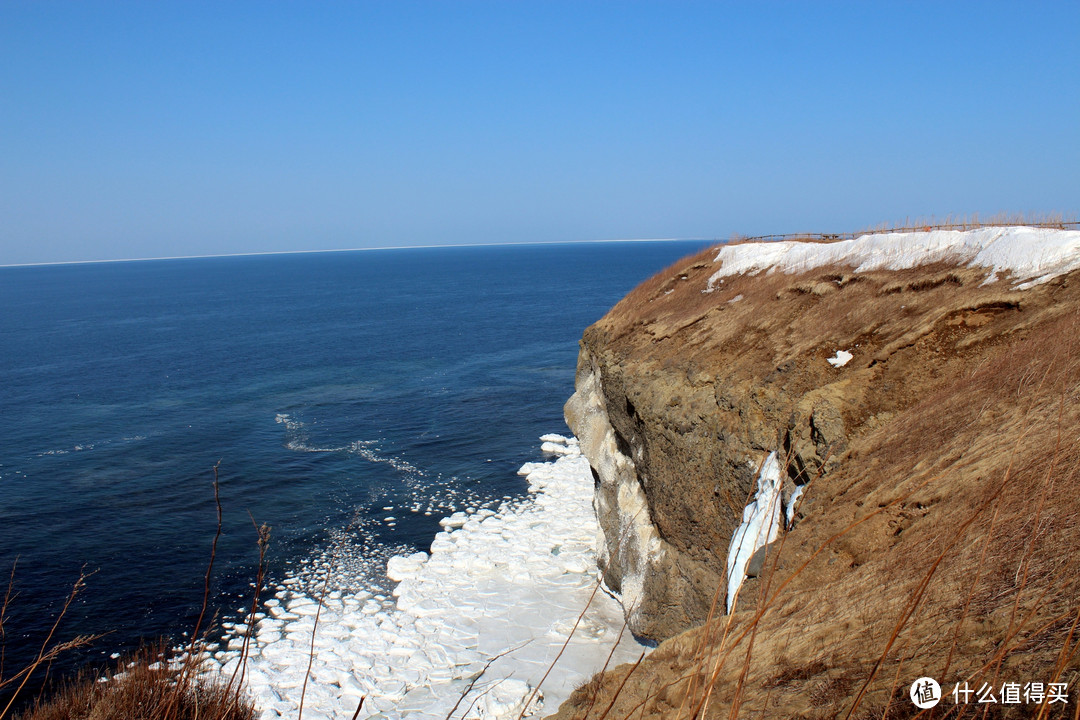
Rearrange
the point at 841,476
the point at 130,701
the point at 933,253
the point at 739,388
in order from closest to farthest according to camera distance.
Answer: the point at 130,701 → the point at 841,476 → the point at 739,388 → the point at 933,253

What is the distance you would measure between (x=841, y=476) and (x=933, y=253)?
10298 millimetres

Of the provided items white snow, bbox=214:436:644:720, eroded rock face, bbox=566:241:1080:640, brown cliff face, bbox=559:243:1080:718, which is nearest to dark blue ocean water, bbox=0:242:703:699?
white snow, bbox=214:436:644:720

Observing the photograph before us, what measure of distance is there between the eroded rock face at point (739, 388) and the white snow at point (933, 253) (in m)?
0.59

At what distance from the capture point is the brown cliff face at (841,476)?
6332 millimetres

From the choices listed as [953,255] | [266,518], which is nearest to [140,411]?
[266,518]

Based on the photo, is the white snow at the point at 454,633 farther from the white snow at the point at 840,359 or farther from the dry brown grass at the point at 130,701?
the white snow at the point at 840,359

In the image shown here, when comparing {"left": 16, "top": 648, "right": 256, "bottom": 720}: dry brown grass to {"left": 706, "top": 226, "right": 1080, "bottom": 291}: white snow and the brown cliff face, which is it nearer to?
the brown cliff face

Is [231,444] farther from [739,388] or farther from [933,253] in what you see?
[933,253]

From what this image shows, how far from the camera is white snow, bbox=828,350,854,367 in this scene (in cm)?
1728

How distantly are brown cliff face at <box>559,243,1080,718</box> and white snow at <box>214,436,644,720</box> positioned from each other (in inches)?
109

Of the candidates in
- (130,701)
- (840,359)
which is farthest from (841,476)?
(130,701)

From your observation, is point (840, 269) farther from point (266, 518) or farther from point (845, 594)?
point (266, 518)

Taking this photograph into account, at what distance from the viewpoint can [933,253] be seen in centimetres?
1992

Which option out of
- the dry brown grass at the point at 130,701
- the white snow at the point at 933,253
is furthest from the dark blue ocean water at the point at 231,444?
the white snow at the point at 933,253
